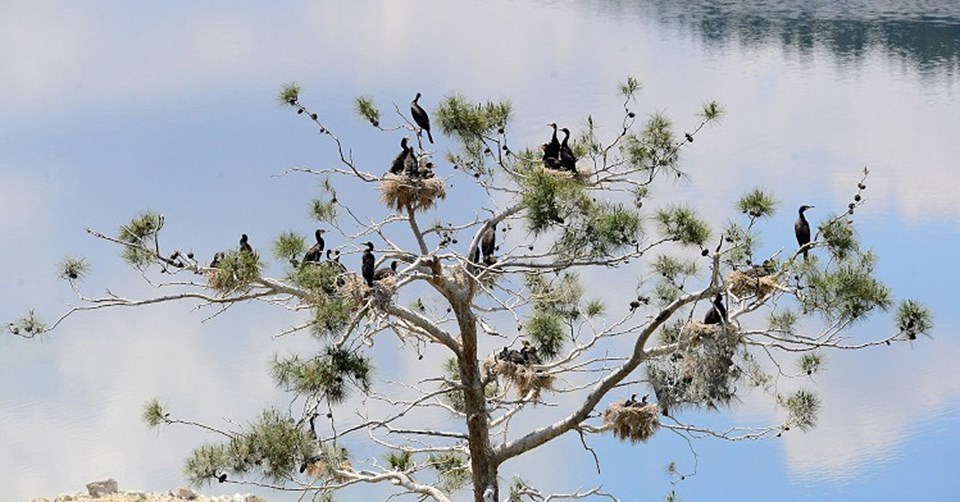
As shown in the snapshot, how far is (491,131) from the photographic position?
35.4 ft

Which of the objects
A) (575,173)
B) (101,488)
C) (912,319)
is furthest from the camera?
(101,488)

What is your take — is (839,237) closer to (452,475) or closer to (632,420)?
(632,420)

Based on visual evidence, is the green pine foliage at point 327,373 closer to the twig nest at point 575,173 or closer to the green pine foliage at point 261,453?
the green pine foliage at point 261,453

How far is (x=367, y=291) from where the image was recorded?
9.04 metres

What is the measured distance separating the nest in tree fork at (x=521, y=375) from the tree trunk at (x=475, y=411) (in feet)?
0.43

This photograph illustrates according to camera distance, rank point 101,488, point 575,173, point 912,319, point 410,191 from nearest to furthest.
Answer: point 912,319, point 410,191, point 575,173, point 101,488

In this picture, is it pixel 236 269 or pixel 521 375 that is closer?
pixel 236 269

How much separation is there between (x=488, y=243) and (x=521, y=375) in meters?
0.90

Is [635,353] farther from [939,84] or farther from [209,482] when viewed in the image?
[939,84]

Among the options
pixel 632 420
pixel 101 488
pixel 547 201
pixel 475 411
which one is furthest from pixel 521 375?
pixel 101 488

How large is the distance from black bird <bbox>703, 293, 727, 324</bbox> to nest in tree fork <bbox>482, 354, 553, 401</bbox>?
4.63 feet

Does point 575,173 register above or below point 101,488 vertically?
above

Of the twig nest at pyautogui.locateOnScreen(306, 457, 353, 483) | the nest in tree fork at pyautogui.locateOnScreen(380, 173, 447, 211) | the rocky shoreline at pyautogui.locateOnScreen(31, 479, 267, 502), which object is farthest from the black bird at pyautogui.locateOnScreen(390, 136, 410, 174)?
the rocky shoreline at pyautogui.locateOnScreen(31, 479, 267, 502)

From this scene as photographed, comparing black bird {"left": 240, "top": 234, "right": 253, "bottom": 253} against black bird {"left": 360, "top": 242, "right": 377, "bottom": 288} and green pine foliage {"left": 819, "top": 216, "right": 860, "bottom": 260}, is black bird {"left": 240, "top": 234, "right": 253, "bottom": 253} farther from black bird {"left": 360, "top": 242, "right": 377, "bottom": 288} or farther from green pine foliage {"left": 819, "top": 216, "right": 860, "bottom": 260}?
green pine foliage {"left": 819, "top": 216, "right": 860, "bottom": 260}
